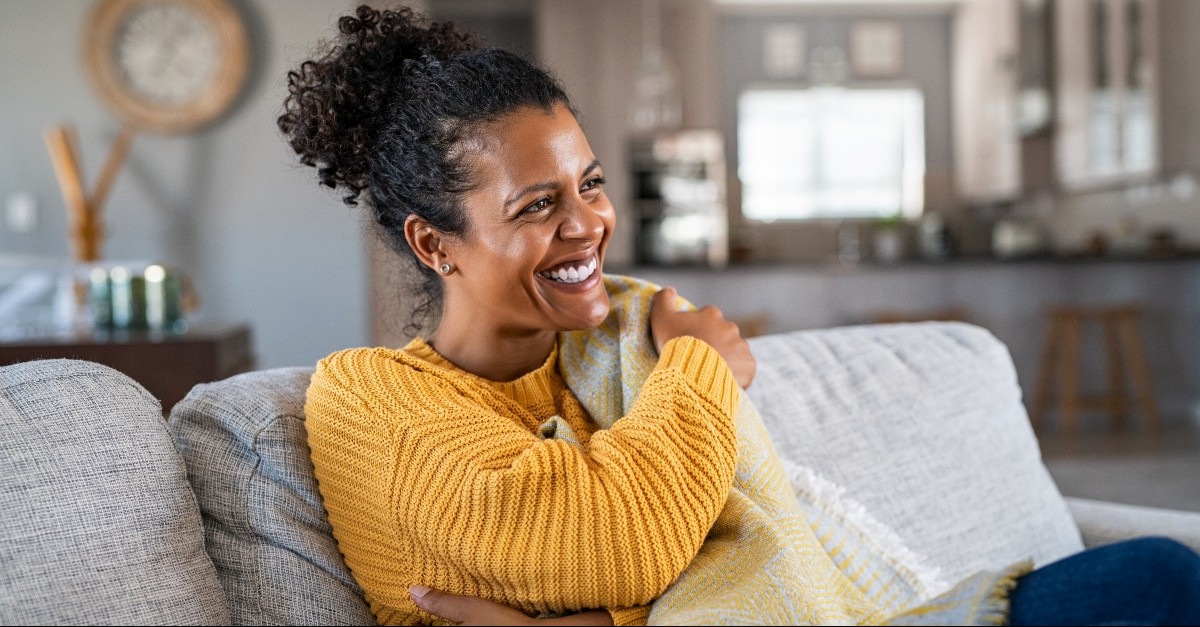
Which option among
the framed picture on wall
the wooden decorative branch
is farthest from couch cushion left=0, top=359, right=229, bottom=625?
the framed picture on wall

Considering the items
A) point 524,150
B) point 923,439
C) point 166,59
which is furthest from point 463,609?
point 166,59

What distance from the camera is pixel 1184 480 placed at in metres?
4.32

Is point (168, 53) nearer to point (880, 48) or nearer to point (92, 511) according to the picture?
point (92, 511)

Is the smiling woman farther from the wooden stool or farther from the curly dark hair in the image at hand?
the wooden stool

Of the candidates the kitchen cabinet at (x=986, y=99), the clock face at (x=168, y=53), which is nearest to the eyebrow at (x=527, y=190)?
the clock face at (x=168, y=53)

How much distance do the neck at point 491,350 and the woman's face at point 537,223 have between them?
2.4 inches

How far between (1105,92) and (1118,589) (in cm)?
548

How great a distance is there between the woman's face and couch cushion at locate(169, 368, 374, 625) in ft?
0.99

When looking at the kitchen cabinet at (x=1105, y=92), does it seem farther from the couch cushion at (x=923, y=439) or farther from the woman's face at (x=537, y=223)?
the woman's face at (x=537, y=223)

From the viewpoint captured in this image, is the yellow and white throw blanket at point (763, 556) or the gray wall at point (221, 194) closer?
the yellow and white throw blanket at point (763, 556)

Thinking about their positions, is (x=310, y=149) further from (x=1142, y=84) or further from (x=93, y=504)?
(x=1142, y=84)

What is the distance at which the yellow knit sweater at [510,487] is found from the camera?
109cm

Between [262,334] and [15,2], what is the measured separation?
1915mm

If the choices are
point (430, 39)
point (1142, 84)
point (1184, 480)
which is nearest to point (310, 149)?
point (430, 39)
